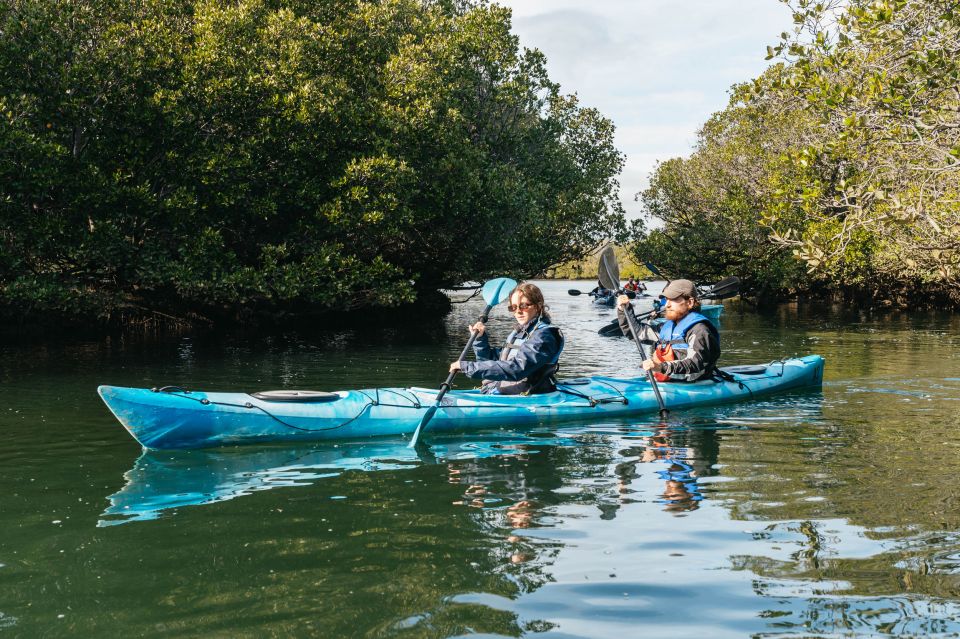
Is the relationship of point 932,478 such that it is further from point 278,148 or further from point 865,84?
point 278,148

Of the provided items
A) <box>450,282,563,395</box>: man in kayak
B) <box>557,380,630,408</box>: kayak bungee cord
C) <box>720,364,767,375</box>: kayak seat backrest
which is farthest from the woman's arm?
<box>720,364,767,375</box>: kayak seat backrest

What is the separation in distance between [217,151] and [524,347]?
9768 mm

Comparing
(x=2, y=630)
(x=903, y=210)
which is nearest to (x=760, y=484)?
(x=2, y=630)

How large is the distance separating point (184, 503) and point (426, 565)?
2.05 meters

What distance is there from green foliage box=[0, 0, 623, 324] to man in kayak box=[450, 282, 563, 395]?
8747 mm

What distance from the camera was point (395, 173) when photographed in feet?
55.5

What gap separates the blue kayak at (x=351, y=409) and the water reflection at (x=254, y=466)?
0.14m

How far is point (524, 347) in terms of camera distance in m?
7.84

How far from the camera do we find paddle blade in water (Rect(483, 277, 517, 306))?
859 cm

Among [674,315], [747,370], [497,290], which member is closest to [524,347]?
[497,290]

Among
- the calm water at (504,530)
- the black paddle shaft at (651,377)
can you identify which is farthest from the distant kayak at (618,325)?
the calm water at (504,530)

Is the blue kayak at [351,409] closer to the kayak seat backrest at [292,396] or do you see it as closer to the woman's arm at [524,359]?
the kayak seat backrest at [292,396]

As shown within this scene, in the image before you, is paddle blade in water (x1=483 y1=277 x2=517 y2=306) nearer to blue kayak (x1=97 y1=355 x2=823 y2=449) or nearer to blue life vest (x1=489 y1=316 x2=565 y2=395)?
blue life vest (x1=489 y1=316 x2=565 y2=395)

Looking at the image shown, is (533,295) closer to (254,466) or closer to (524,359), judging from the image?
(524,359)
